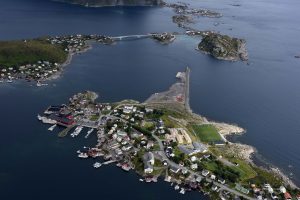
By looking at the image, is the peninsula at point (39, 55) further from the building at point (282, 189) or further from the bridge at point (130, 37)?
the building at point (282, 189)

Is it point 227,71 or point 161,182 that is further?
point 227,71

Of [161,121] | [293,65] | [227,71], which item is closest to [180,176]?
[161,121]

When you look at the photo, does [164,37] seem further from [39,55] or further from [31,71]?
[31,71]

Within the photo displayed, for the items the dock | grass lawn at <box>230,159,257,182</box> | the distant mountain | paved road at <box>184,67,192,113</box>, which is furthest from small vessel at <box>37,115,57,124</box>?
the distant mountain

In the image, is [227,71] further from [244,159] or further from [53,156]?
[53,156]

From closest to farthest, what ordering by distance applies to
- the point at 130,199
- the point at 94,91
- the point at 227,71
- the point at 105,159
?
the point at 130,199 → the point at 105,159 → the point at 94,91 → the point at 227,71

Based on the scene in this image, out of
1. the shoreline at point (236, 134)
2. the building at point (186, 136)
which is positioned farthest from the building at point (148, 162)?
the shoreline at point (236, 134)

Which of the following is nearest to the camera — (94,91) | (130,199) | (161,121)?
(130,199)
